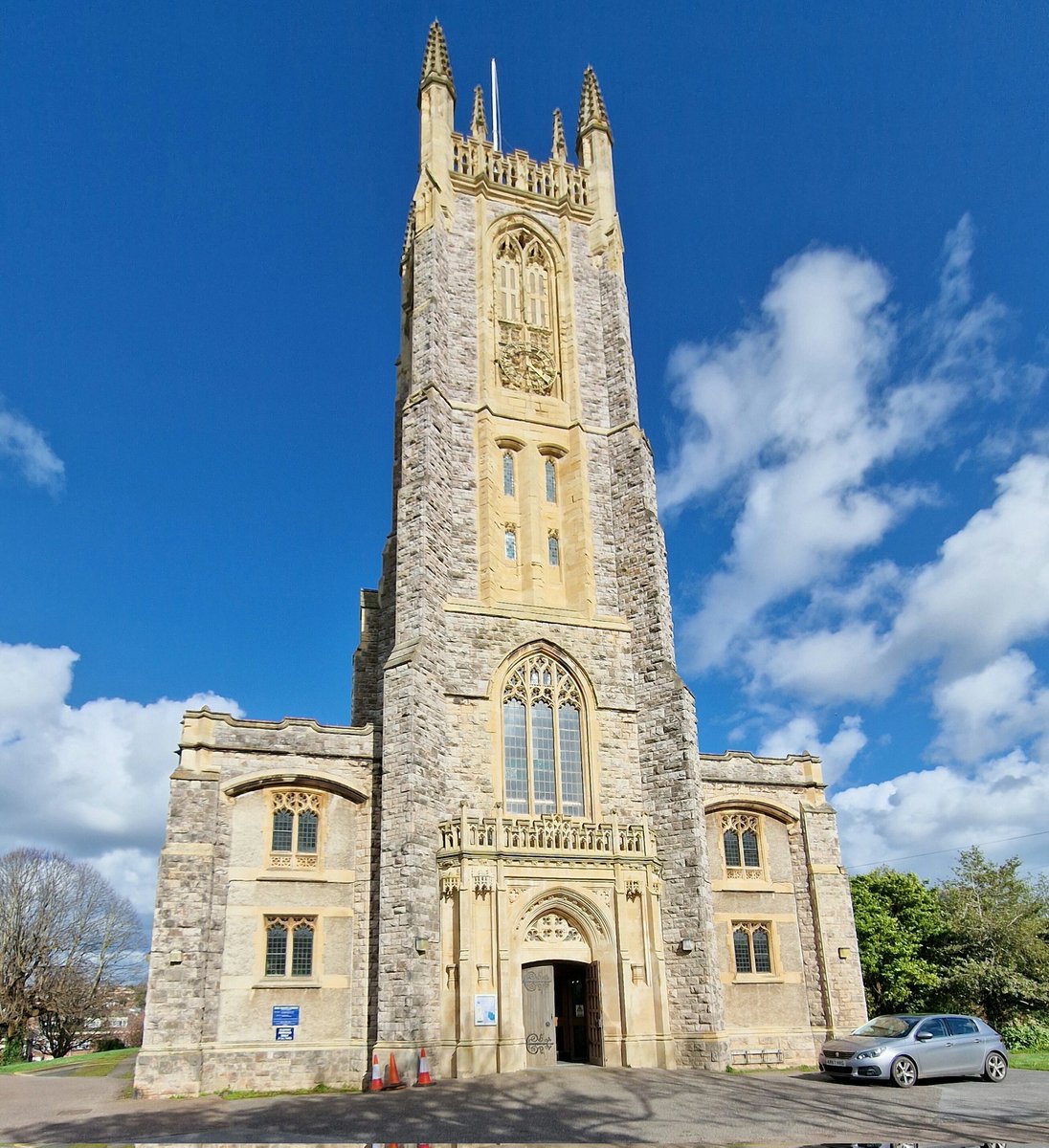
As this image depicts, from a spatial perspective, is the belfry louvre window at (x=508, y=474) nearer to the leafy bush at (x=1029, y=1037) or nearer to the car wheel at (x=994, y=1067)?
the car wheel at (x=994, y=1067)

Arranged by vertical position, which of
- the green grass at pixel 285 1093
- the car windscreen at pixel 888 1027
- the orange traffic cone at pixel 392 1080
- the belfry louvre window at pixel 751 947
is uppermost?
the belfry louvre window at pixel 751 947

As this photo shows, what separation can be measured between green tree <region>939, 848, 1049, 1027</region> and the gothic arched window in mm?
22844

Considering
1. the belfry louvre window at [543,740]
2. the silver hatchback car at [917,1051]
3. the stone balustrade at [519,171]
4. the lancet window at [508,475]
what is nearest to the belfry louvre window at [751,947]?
the belfry louvre window at [543,740]

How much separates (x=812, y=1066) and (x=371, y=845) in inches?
475

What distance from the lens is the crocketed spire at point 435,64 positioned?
3328 cm

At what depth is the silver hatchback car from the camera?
1644 centimetres

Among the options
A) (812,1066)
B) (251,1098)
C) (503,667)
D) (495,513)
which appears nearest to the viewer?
(251,1098)

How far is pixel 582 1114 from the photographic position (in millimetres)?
14273

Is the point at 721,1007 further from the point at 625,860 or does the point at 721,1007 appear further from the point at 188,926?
the point at 188,926

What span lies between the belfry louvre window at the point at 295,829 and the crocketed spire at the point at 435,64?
81.3ft

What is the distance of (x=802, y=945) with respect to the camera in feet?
83.7

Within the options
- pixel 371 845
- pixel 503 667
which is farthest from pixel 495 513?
pixel 371 845

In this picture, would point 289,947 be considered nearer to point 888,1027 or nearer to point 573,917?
point 573,917

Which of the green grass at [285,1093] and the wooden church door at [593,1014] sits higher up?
the wooden church door at [593,1014]
